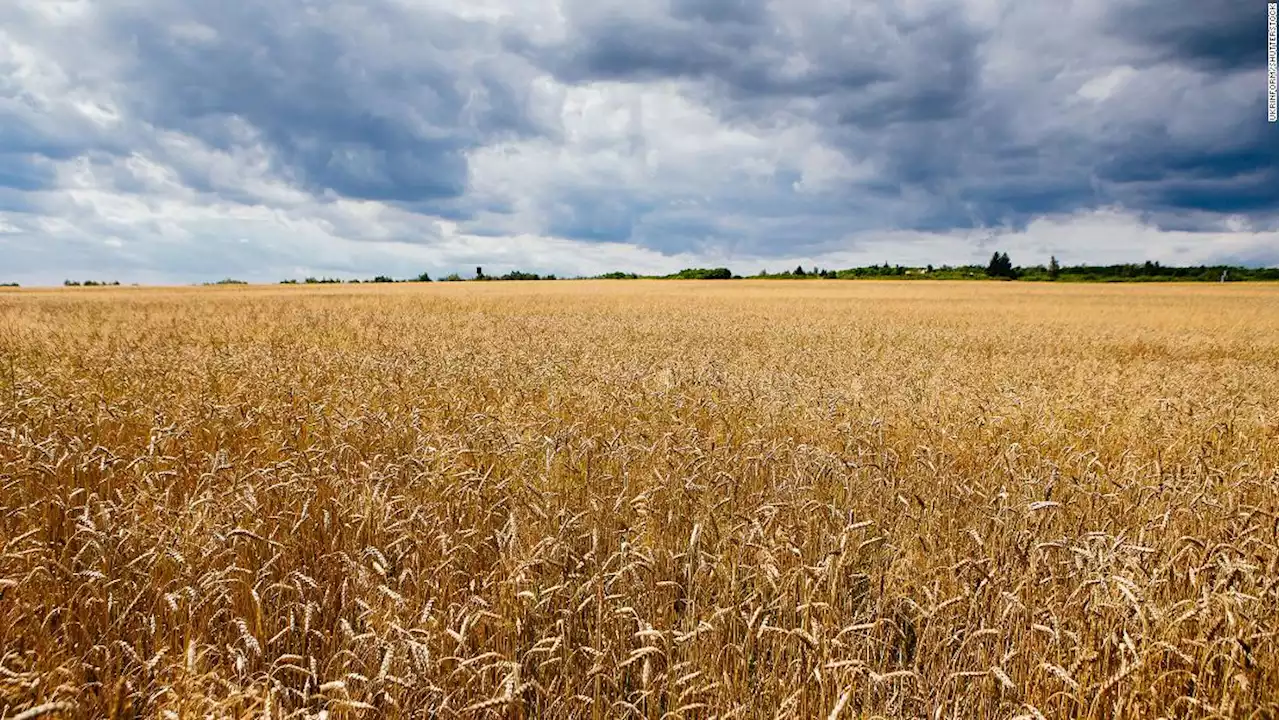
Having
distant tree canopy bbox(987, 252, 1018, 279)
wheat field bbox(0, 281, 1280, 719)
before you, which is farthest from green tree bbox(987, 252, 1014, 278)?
wheat field bbox(0, 281, 1280, 719)

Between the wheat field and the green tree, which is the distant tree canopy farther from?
the wheat field

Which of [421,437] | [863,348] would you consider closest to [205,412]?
[421,437]

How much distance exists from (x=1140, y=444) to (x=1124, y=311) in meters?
30.0

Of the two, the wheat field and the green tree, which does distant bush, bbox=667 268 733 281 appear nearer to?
the green tree

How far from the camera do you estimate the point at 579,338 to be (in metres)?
14.3

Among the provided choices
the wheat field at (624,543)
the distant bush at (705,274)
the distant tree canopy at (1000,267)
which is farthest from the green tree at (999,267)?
the wheat field at (624,543)

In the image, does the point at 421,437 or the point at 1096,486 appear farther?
the point at 421,437

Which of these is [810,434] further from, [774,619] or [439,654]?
[439,654]

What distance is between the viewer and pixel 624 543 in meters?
2.96

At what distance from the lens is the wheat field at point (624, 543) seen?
8.04 ft

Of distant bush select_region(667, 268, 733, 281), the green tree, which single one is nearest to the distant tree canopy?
the green tree

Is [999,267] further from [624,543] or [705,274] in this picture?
[624,543]

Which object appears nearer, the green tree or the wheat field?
the wheat field

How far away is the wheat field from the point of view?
8.04 ft
